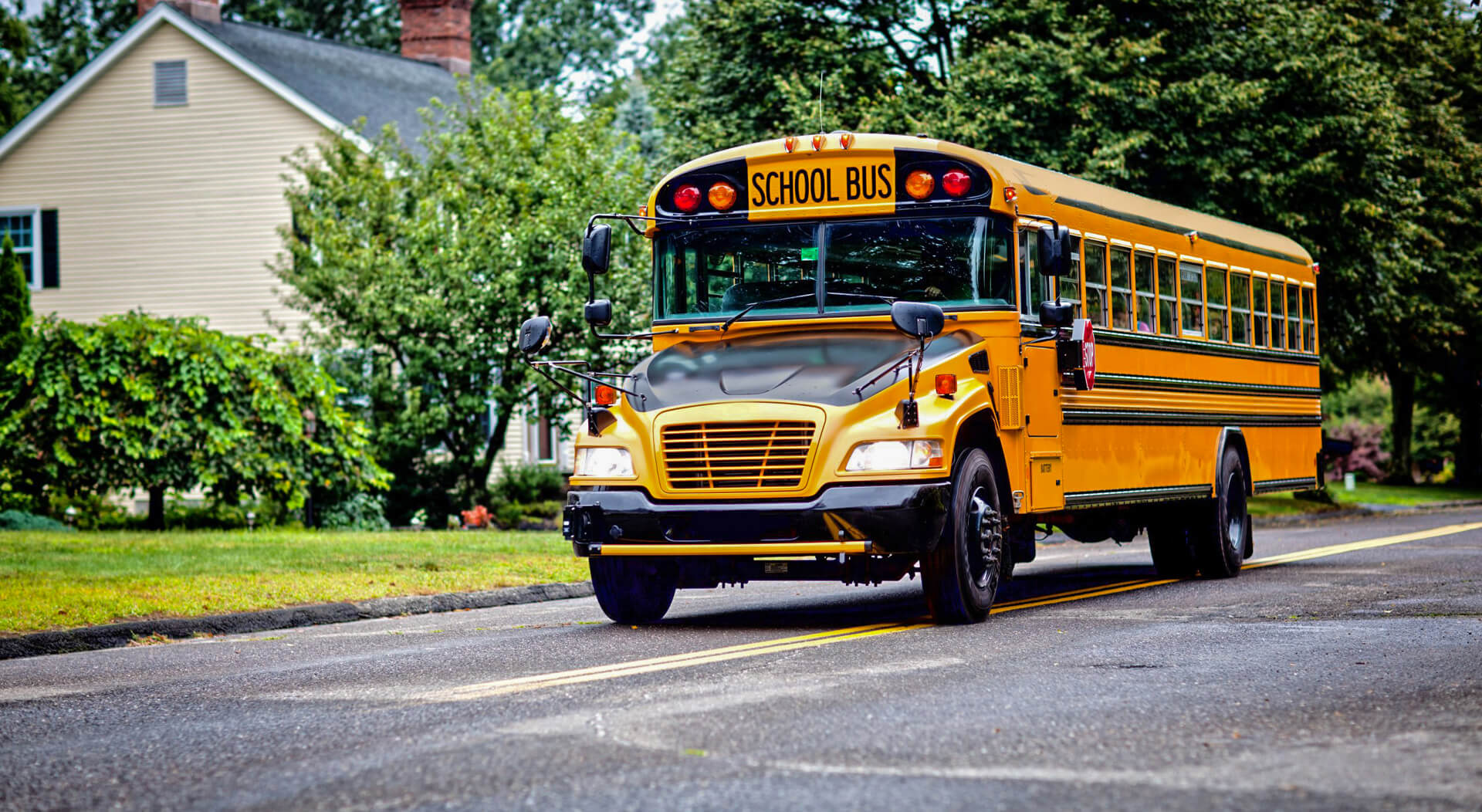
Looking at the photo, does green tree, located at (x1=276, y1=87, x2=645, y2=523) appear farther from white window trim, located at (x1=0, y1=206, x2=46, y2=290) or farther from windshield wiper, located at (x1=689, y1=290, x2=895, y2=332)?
windshield wiper, located at (x1=689, y1=290, x2=895, y2=332)

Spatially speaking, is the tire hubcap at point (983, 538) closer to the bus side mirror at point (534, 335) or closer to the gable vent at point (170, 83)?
the bus side mirror at point (534, 335)

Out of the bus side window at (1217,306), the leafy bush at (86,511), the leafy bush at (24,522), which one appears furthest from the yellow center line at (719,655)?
the leafy bush at (86,511)

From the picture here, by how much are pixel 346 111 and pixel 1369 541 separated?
71.8 feet

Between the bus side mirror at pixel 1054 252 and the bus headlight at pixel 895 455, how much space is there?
5.59ft

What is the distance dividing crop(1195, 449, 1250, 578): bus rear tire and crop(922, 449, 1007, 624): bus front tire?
15.5ft

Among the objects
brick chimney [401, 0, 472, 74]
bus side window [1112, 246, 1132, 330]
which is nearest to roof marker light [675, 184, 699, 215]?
bus side window [1112, 246, 1132, 330]

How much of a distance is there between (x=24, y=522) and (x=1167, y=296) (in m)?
14.8

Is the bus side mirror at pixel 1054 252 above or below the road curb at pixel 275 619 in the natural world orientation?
above

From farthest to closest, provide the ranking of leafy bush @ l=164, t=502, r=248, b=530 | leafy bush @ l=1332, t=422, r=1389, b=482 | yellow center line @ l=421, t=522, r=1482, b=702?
1. leafy bush @ l=1332, t=422, r=1389, b=482
2. leafy bush @ l=164, t=502, r=248, b=530
3. yellow center line @ l=421, t=522, r=1482, b=702

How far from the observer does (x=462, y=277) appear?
84.3ft

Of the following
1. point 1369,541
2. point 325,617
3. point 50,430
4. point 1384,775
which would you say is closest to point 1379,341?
point 1369,541

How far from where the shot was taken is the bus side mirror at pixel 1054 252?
1176 cm

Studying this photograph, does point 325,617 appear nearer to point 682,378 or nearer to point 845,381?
point 682,378

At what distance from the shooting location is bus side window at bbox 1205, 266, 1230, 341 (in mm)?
15883
